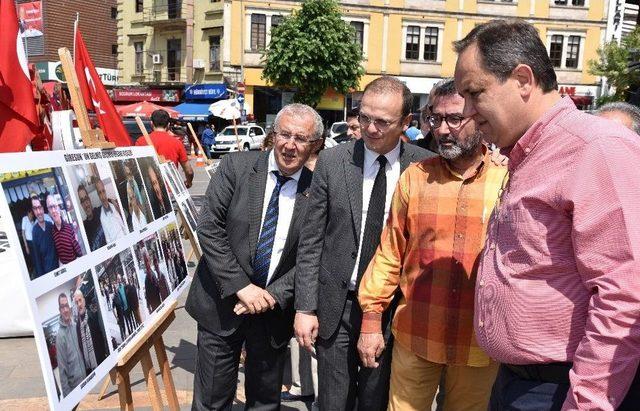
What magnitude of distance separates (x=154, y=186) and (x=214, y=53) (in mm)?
28590

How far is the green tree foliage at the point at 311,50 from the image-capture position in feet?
78.0

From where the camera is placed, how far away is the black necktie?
8.09ft

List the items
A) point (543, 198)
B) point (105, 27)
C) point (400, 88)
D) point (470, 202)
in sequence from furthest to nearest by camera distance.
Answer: point (105, 27), point (400, 88), point (470, 202), point (543, 198)

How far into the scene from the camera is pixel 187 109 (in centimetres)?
2950

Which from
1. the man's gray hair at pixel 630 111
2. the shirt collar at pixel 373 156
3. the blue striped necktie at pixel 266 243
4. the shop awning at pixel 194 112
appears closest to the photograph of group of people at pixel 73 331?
the blue striped necktie at pixel 266 243

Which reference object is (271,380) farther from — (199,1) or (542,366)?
(199,1)

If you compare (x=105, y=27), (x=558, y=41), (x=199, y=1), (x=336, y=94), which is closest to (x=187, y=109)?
(x=199, y=1)

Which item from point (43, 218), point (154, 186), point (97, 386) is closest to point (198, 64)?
point (97, 386)

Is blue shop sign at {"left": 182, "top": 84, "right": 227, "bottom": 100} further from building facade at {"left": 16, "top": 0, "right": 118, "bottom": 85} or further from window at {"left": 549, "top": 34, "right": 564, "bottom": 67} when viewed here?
window at {"left": 549, "top": 34, "right": 564, "bottom": 67}

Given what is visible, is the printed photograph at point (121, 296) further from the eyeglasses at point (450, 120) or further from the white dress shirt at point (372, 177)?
the eyeglasses at point (450, 120)

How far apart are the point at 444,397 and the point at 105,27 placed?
125ft

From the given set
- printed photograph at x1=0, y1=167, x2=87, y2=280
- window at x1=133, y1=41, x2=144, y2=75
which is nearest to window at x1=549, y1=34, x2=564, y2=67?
window at x1=133, y1=41, x2=144, y2=75

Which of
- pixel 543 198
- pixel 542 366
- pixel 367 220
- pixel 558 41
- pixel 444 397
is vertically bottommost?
pixel 444 397

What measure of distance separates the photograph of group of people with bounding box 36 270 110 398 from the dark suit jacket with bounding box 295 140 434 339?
91 centimetres
